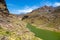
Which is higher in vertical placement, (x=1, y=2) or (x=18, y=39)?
(x=1, y=2)

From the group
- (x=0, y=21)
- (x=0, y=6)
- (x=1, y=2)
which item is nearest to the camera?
(x=0, y=21)

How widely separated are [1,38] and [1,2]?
54.2 metres

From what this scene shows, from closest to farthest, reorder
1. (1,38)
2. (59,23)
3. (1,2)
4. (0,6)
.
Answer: (1,38), (0,6), (1,2), (59,23)

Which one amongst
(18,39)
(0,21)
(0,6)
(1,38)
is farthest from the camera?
(0,6)

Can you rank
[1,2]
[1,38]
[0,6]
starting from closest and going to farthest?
[1,38] → [0,6] → [1,2]

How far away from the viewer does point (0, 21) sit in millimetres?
65375

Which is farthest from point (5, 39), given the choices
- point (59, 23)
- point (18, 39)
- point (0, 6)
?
point (59, 23)

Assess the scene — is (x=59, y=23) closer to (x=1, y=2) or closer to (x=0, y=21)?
(x=1, y=2)

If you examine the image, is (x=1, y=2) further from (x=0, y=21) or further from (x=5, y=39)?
(x=5, y=39)

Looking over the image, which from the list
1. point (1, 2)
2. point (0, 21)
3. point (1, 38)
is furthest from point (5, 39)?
point (1, 2)

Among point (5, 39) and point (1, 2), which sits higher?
point (1, 2)

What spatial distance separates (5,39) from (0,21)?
2313 cm

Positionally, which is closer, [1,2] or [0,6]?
[0,6]

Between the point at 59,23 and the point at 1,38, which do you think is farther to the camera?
the point at 59,23
